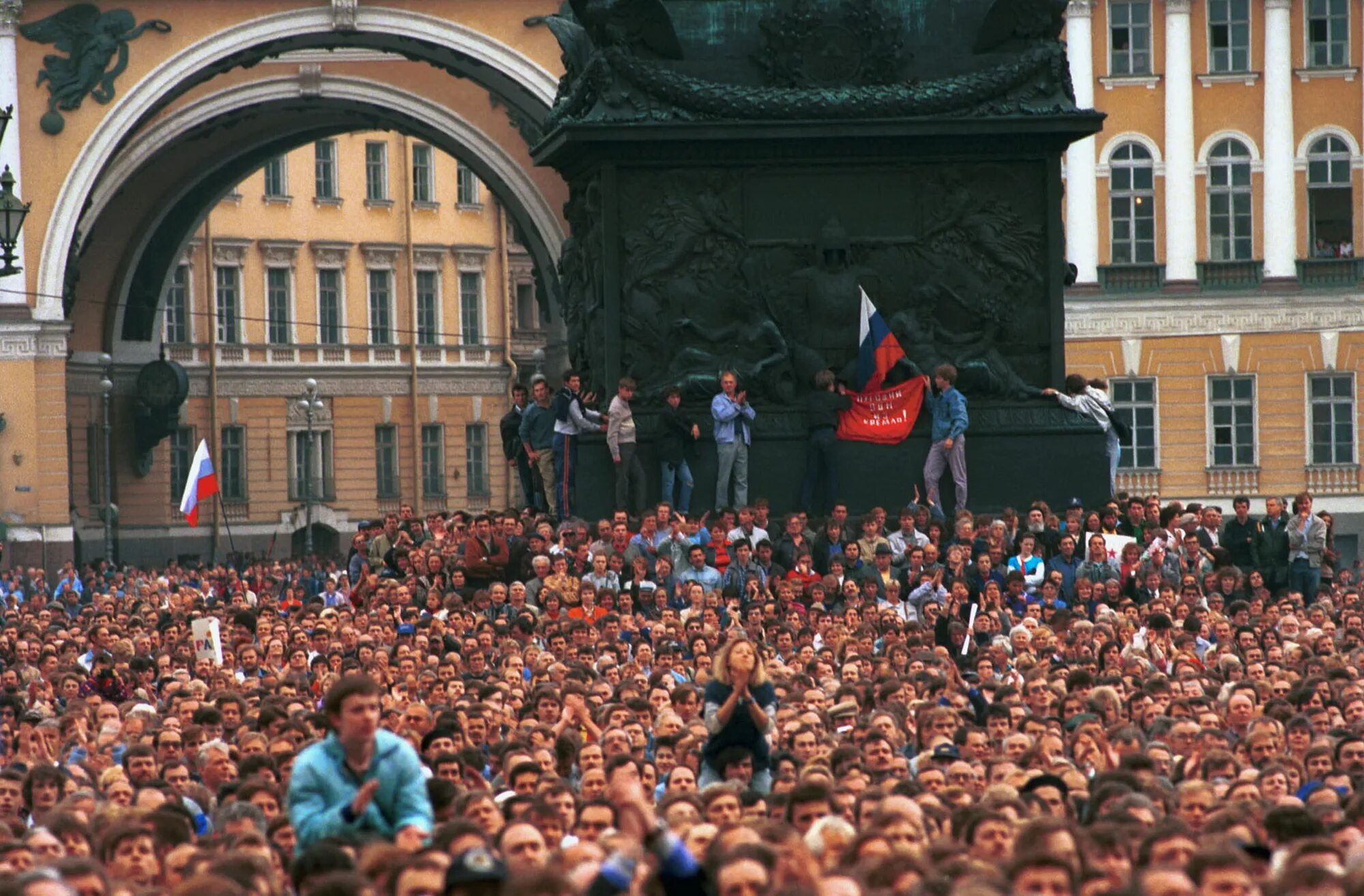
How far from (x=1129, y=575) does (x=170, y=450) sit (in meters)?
46.0

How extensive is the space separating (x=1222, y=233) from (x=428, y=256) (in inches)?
1075

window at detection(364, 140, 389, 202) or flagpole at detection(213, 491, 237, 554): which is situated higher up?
window at detection(364, 140, 389, 202)

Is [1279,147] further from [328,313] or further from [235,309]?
[235,309]

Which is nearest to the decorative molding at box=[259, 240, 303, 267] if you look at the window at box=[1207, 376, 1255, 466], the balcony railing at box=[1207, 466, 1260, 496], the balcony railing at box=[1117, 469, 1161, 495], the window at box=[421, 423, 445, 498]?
the window at box=[421, 423, 445, 498]

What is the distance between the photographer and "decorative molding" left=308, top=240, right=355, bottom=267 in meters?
71.9

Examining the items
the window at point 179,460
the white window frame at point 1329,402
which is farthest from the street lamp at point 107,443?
the white window frame at point 1329,402

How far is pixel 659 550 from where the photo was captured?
2392 cm

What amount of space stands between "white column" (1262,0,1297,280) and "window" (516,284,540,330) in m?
28.2

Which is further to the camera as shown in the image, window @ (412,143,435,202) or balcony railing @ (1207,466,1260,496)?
window @ (412,143,435,202)

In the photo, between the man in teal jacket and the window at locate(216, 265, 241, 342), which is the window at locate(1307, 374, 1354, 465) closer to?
the window at locate(216, 265, 241, 342)

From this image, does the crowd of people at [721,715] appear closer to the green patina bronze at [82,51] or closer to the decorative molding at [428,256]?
the green patina bronze at [82,51]

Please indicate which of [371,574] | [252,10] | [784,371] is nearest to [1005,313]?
[784,371]

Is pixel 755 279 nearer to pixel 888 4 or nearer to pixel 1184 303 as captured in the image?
pixel 888 4

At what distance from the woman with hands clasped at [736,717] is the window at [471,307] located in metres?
61.0
